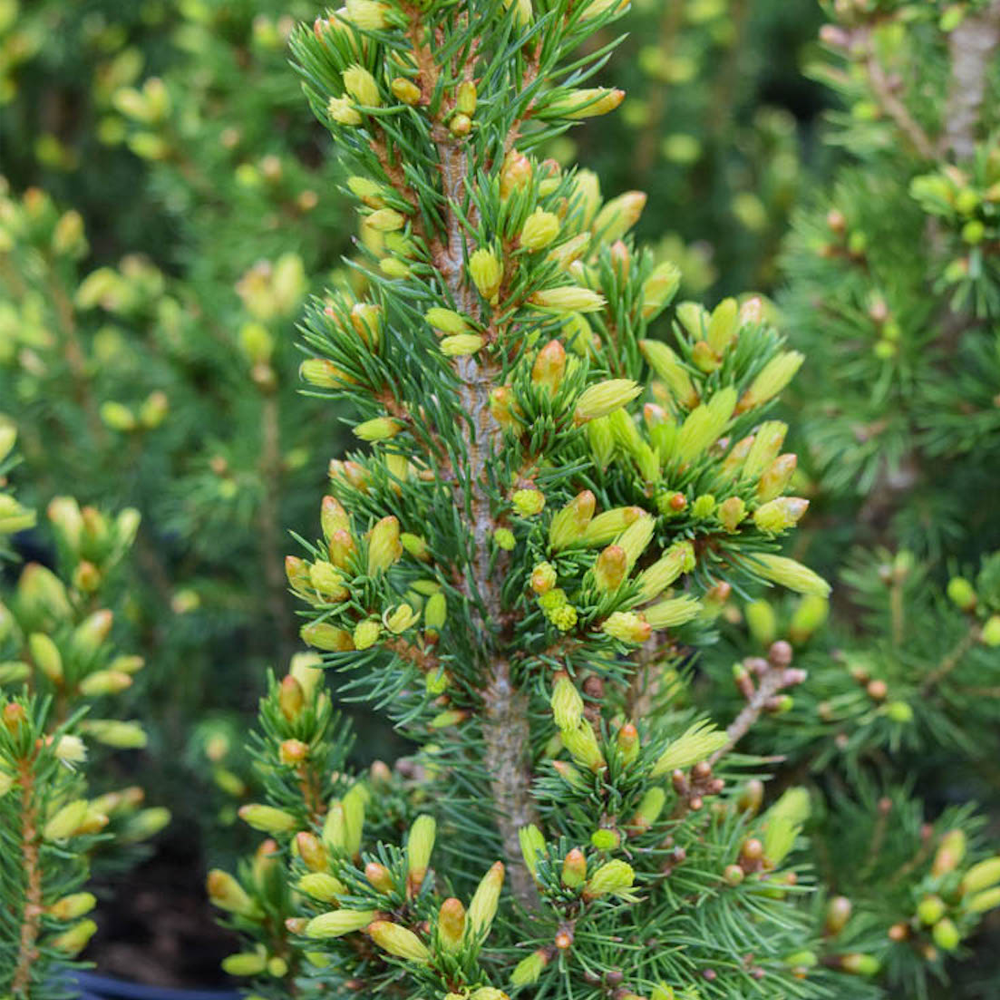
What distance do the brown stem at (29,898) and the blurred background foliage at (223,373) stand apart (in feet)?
1.00

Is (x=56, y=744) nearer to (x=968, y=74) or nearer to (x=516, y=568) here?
(x=516, y=568)

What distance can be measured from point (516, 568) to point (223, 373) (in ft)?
2.65

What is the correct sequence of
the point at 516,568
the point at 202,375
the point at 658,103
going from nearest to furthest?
the point at 516,568 < the point at 202,375 < the point at 658,103

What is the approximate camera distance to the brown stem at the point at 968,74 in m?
1.13

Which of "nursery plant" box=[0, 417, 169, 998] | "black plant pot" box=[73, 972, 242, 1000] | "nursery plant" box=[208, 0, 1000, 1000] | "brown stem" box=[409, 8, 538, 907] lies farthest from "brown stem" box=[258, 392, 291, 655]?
"brown stem" box=[409, 8, 538, 907]

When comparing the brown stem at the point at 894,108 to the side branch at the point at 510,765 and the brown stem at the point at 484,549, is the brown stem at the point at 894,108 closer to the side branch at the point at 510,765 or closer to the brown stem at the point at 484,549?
the brown stem at the point at 484,549

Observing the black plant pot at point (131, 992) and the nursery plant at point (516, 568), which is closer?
the nursery plant at point (516, 568)

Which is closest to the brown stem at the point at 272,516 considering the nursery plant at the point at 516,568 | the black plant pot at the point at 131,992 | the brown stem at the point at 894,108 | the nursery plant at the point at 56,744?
the nursery plant at the point at 56,744

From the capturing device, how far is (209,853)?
1315mm

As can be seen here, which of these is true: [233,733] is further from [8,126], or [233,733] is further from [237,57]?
[8,126]

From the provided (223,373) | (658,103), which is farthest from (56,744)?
(658,103)

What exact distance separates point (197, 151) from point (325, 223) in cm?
25

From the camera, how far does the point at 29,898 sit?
0.81 m

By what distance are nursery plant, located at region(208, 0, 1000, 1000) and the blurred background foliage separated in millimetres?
257
